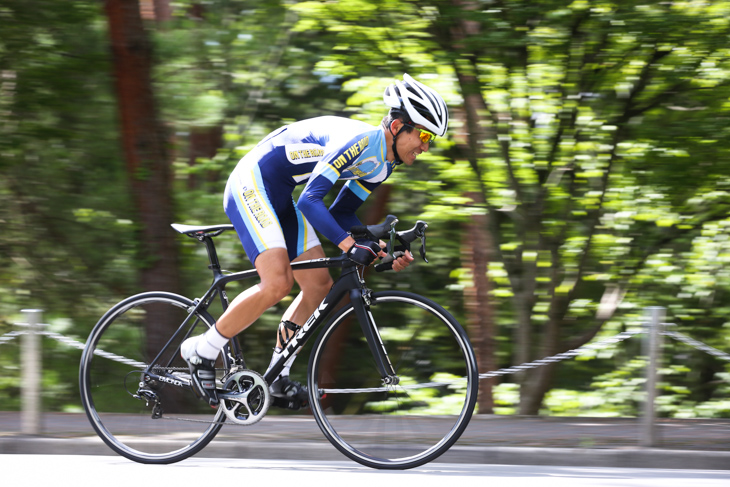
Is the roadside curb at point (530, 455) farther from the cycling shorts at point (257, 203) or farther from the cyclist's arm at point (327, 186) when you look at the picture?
the cyclist's arm at point (327, 186)

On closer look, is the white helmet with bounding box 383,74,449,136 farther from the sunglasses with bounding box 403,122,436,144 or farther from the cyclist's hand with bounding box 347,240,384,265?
the cyclist's hand with bounding box 347,240,384,265

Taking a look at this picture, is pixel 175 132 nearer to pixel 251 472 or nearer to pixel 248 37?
pixel 248 37

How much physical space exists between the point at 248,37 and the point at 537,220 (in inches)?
165

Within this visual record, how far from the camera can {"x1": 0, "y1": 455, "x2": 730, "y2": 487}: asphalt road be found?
14.0ft

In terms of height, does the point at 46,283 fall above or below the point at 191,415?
below

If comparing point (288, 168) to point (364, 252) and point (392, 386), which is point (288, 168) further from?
point (392, 386)

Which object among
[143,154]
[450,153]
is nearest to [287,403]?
[143,154]

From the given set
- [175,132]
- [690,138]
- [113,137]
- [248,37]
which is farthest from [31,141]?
[690,138]

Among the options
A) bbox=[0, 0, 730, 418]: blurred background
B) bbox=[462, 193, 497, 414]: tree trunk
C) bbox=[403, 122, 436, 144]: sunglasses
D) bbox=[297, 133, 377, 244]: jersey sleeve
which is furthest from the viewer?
bbox=[462, 193, 497, 414]: tree trunk

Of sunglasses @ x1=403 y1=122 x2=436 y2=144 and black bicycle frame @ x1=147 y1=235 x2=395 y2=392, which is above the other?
sunglasses @ x1=403 y1=122 x2=436 y2=144

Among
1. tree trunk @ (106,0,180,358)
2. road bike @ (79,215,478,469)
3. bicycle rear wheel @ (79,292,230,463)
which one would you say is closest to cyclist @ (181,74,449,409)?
road bike @ (79,215,478,469)

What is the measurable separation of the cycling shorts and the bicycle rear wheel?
0.68 metres

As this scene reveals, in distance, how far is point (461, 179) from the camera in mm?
7586

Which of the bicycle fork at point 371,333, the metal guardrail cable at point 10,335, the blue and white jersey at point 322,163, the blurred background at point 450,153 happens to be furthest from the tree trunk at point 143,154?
the bicycle fork at point 371,333
